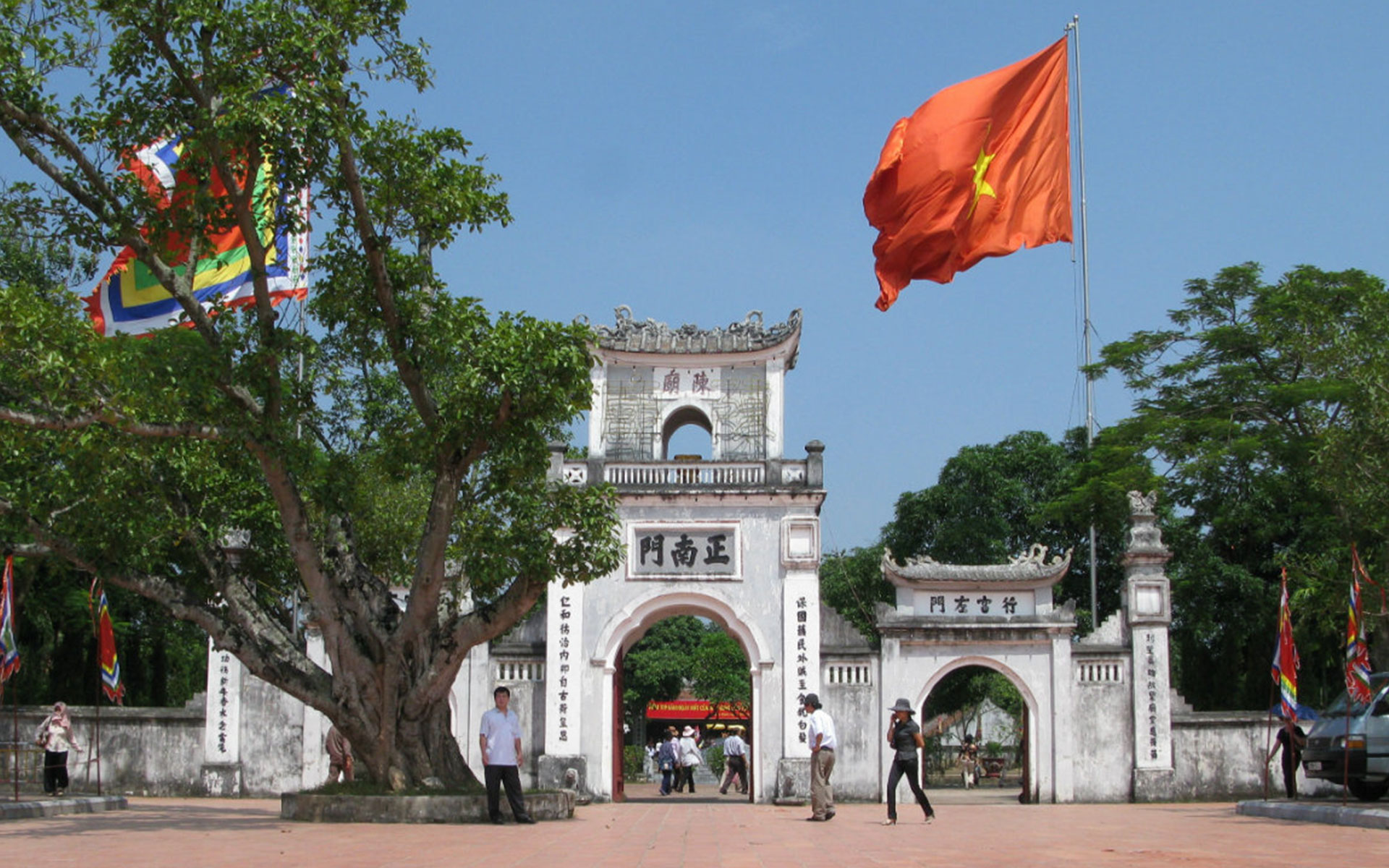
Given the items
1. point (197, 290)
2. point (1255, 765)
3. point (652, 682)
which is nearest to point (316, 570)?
point (197, 290)

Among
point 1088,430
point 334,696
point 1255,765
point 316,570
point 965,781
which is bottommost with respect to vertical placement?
point 965,781

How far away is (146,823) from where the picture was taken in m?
12.4

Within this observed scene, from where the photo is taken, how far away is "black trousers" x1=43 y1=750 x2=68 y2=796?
16828 mm

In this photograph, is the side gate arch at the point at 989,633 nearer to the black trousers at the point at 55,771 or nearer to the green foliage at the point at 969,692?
the black trousers at the point at 55,771

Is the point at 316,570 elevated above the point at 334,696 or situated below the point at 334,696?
above

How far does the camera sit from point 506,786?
12430 mm

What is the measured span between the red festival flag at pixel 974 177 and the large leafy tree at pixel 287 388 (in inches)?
150

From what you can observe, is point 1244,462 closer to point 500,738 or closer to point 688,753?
point 688,753

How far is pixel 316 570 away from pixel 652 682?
29.6 meters

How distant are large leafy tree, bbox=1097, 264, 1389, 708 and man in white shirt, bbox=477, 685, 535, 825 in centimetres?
1477

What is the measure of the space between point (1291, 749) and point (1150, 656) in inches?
104

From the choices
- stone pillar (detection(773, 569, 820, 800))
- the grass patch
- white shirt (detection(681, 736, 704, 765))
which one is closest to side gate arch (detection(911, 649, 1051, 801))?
stone pillar (detection(773, 569, 820, 800))

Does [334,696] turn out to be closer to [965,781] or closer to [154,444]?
[154,444]

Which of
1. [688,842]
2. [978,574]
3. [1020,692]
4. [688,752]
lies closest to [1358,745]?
[1020,692]
